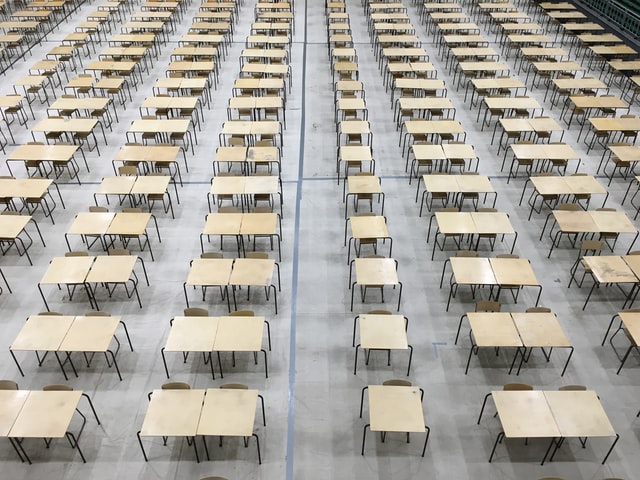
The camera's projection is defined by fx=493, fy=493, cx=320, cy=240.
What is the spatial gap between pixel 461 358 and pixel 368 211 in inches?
176

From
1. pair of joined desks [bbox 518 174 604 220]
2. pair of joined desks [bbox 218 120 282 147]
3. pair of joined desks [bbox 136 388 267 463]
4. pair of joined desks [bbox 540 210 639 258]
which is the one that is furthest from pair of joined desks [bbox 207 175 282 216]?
pair of joined desks [bbox 540 210 639 258]

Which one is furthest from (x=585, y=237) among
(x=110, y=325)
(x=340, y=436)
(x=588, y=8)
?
(x=588, y=8)

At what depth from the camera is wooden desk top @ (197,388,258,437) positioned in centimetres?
636

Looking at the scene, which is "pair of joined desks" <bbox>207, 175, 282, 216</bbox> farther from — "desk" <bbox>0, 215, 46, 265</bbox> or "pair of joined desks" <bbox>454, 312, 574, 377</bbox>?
"pair of joined desks" <bbox>454, 312, 574, 377</bbox>

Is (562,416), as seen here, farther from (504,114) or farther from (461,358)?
(504,114)

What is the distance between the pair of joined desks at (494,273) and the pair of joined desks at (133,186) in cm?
647

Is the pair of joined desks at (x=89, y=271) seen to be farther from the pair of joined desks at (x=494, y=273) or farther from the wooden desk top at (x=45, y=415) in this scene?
the pair of joined desks at (x=494, y=273)

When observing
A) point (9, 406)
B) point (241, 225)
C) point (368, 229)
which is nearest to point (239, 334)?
point (241, 225)

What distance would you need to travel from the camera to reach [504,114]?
15.1m

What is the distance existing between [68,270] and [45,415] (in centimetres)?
304

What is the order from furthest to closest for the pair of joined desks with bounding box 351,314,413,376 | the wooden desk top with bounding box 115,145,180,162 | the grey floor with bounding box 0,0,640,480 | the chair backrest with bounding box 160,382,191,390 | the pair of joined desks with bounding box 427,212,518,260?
the wooden desk top with bounding box 115,145,180,162 < the pair of joined desks with bounding box 427,212,518,260 < the pair of joined desks with bounding box 351,314,413,376 < the chair backrest with bounding box 160,382,191,390 < the grey floor with bounding box 0,0,640,480

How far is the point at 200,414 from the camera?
21.4ft

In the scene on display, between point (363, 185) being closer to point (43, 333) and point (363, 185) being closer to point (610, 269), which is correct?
point (610, 269)

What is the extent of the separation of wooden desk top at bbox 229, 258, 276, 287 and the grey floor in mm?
802
